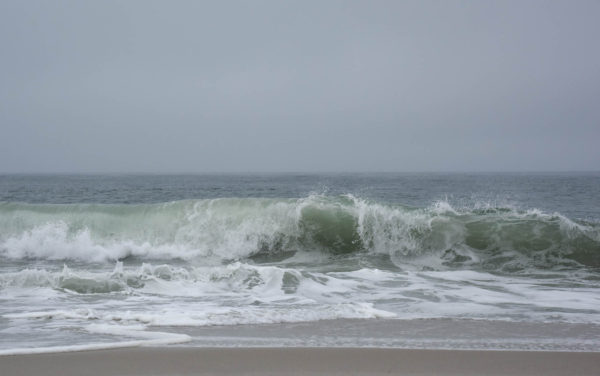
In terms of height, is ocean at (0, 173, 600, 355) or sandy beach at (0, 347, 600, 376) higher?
sandy beach at (0, 347, 600, 376)

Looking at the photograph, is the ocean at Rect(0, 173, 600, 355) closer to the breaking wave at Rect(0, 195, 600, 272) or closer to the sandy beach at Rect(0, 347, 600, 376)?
the breaking wave at Rect(0, 195, 600, 272)

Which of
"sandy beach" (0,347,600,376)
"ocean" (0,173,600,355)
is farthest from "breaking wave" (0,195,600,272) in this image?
"sandy beach" (0,347,600,376)

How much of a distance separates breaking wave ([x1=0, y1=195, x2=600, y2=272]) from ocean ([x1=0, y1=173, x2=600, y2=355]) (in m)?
0.03

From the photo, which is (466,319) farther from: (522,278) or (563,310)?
(522,278)

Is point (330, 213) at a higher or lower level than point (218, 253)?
higher

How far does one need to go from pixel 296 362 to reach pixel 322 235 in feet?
28.0

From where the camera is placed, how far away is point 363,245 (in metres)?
12.1

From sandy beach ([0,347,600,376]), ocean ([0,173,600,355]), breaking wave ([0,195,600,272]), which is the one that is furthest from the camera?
breaking wave ([0,195,600,272])

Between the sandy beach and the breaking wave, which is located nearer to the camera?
the sandy beach

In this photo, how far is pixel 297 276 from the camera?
7738 millimetres

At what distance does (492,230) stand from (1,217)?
487 inches

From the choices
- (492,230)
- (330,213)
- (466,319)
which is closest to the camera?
(466,319)

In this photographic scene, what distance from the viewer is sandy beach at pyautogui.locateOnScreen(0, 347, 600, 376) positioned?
3.71 m

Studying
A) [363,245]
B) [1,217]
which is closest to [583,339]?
[363,245]
